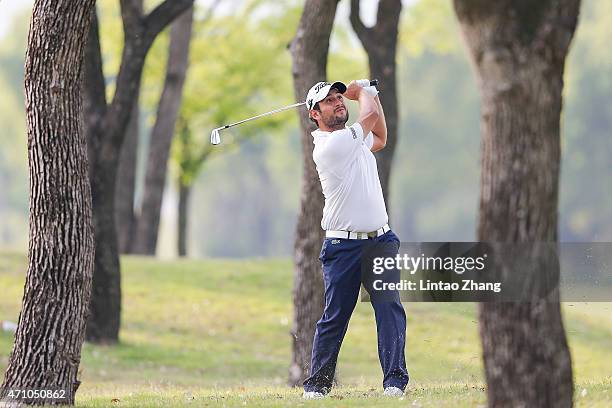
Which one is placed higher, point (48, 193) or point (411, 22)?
point (411, 22)

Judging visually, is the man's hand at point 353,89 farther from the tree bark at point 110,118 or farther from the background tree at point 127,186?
the background tree at point 127,186

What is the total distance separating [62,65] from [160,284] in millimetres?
14435

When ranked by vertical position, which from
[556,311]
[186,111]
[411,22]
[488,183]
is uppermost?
[411,22]

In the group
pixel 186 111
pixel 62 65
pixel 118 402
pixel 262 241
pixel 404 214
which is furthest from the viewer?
pixel 262 241

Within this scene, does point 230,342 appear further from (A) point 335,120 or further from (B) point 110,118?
(A) point 335,120

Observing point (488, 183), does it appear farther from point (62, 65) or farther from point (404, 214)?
point (404, 214)

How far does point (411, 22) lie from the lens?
38.0 m

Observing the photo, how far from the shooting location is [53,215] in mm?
9594

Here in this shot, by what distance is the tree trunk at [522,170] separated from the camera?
7.18 m

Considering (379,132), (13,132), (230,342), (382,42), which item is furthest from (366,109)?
(13,132)

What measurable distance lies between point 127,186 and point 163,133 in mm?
1571

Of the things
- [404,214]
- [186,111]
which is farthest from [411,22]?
[404,214]

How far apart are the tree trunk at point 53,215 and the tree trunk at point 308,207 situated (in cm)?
431

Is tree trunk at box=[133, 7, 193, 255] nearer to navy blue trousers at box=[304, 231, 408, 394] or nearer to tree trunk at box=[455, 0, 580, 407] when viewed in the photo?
navy blue trousers at box=[304, 231, 408, 394]
